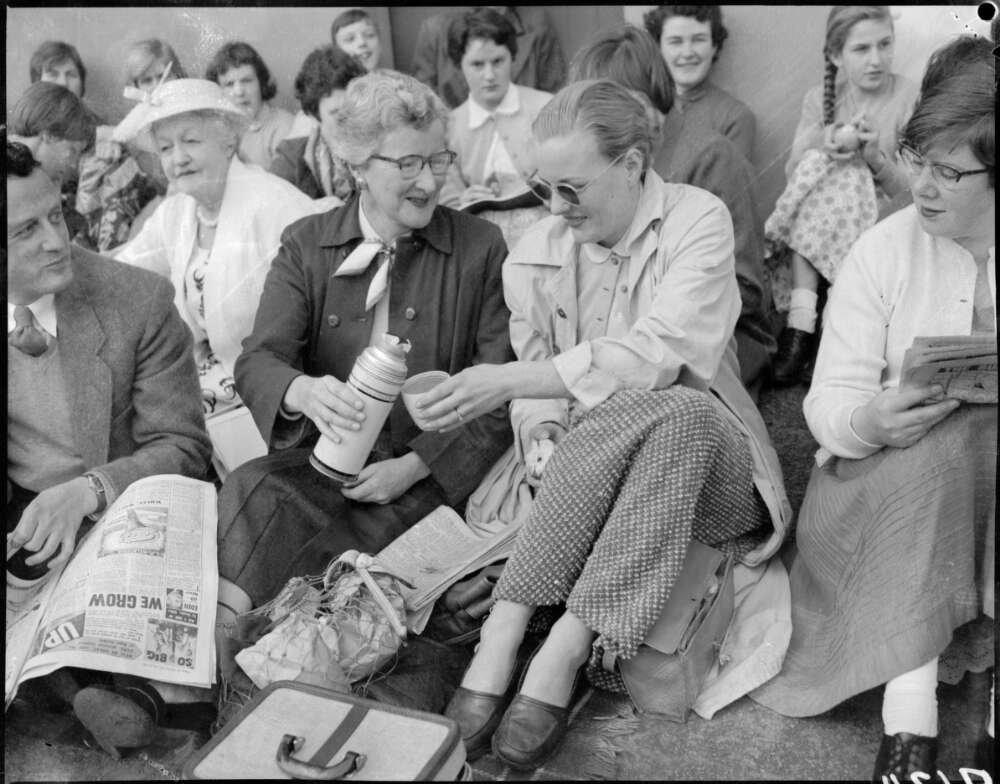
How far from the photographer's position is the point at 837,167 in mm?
3600

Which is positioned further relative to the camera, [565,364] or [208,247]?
[208,247]

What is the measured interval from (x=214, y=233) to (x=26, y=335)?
2.26 ft

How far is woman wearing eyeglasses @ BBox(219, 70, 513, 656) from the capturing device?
324 cm

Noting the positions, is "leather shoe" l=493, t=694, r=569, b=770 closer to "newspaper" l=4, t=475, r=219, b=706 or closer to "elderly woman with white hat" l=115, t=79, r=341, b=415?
"newspaper" l=4, t=475, r=219, b=706

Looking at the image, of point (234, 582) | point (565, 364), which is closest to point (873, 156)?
point (565, 364)

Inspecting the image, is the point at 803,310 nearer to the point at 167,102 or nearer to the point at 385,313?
the point at 385,313

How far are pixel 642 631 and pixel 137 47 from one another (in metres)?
2.07

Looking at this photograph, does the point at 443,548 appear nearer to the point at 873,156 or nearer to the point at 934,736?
the point at 934,736

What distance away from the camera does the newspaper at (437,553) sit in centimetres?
308

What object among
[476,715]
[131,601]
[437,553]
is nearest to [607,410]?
[437,553]

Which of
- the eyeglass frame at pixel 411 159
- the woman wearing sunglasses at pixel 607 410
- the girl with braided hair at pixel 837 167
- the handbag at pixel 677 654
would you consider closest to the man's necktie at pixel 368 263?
the eyeglass frame at pixel 411 159

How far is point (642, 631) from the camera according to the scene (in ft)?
9.05

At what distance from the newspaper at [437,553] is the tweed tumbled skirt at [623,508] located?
220 mm

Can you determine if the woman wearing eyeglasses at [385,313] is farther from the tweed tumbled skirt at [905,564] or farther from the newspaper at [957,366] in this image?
the newspaper at [957,366]
